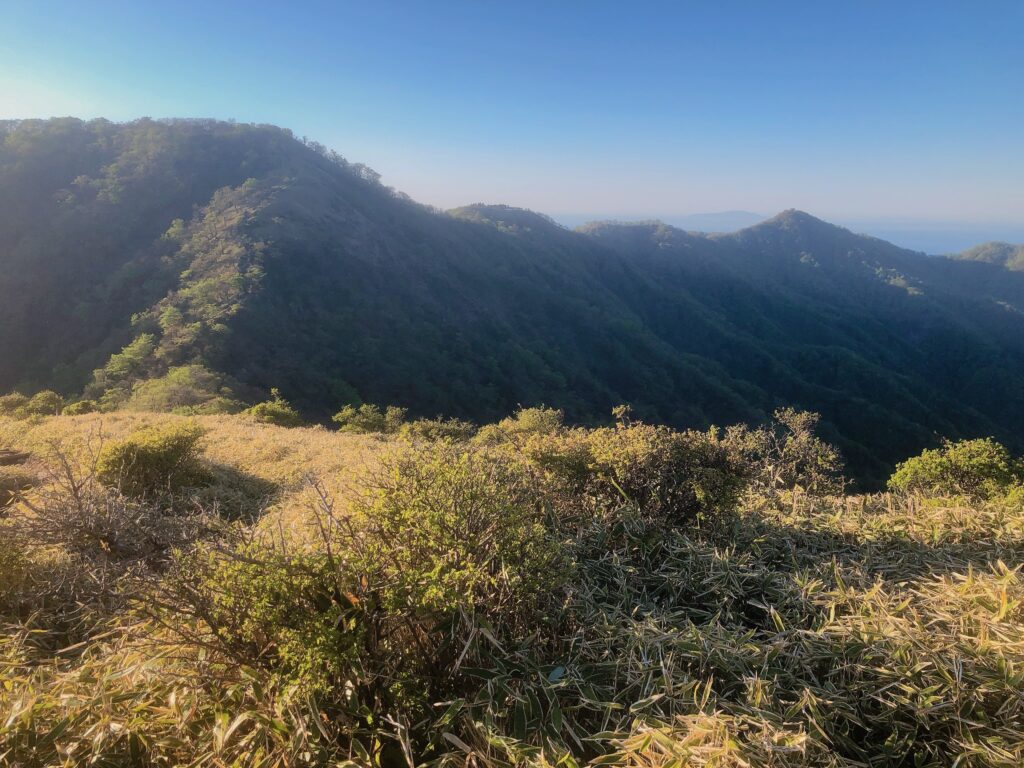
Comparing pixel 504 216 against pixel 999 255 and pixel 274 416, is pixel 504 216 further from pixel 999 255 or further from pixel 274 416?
pixel 999 255

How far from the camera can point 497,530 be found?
2617 mm

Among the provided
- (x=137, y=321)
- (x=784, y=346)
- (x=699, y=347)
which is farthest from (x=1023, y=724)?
(x=784, y=346)

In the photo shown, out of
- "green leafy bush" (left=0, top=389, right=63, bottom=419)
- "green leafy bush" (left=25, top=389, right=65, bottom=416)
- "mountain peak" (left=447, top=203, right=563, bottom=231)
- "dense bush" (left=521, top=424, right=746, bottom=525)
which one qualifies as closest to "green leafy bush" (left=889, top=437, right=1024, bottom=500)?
"dense bush" (left=521, top=424, right=746, bottom=525)

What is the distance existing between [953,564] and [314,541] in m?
3.78

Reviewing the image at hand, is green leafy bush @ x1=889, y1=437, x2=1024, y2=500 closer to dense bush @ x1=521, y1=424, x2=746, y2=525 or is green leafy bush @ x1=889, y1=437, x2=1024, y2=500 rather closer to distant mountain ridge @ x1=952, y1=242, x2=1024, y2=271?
dense bush @ x1=521, y1=424, x2=746, y2=525

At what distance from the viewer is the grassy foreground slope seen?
6.10 feet

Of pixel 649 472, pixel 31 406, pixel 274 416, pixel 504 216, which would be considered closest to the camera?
pixel 649 472

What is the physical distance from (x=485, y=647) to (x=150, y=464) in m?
7.01

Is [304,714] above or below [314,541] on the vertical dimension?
below

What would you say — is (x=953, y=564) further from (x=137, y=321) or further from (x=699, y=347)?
(x=699, y=347)

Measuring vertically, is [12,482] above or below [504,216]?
below

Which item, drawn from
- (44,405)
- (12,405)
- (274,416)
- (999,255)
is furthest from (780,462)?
(999,255)

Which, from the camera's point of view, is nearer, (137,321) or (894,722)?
(894,722)

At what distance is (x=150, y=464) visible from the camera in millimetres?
7043
